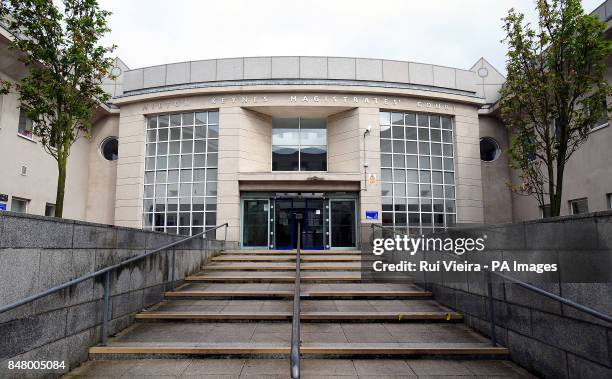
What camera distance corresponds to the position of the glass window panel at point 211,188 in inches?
739

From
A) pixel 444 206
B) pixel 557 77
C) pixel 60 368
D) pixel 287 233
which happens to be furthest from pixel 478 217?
pixel 60 368

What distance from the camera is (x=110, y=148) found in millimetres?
20984

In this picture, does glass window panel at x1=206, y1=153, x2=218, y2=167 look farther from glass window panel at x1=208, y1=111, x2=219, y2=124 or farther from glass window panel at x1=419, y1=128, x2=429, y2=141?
glass window panel at x1=419, y1=128, x2=429, y2=141

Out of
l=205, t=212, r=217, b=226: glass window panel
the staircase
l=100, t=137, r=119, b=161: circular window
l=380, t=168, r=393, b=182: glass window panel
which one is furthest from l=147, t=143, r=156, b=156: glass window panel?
the staircase

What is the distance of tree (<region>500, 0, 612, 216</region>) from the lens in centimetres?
915

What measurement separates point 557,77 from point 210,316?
964cm

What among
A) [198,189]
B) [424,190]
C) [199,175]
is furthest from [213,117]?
[424,190]

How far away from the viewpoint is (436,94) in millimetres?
19422

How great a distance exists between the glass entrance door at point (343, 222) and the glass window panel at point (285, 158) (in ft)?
9.25

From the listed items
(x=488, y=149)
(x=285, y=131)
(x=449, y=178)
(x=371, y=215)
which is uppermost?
(x=285, y=131)

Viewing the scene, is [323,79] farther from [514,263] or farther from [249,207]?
[514,263]

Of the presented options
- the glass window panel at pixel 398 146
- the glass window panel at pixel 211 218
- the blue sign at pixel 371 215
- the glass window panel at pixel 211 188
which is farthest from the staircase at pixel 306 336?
the glass window panel at pixel 398 146

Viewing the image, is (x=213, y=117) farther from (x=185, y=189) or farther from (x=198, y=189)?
(x=185, y=189)

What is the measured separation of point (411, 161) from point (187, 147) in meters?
11.4
